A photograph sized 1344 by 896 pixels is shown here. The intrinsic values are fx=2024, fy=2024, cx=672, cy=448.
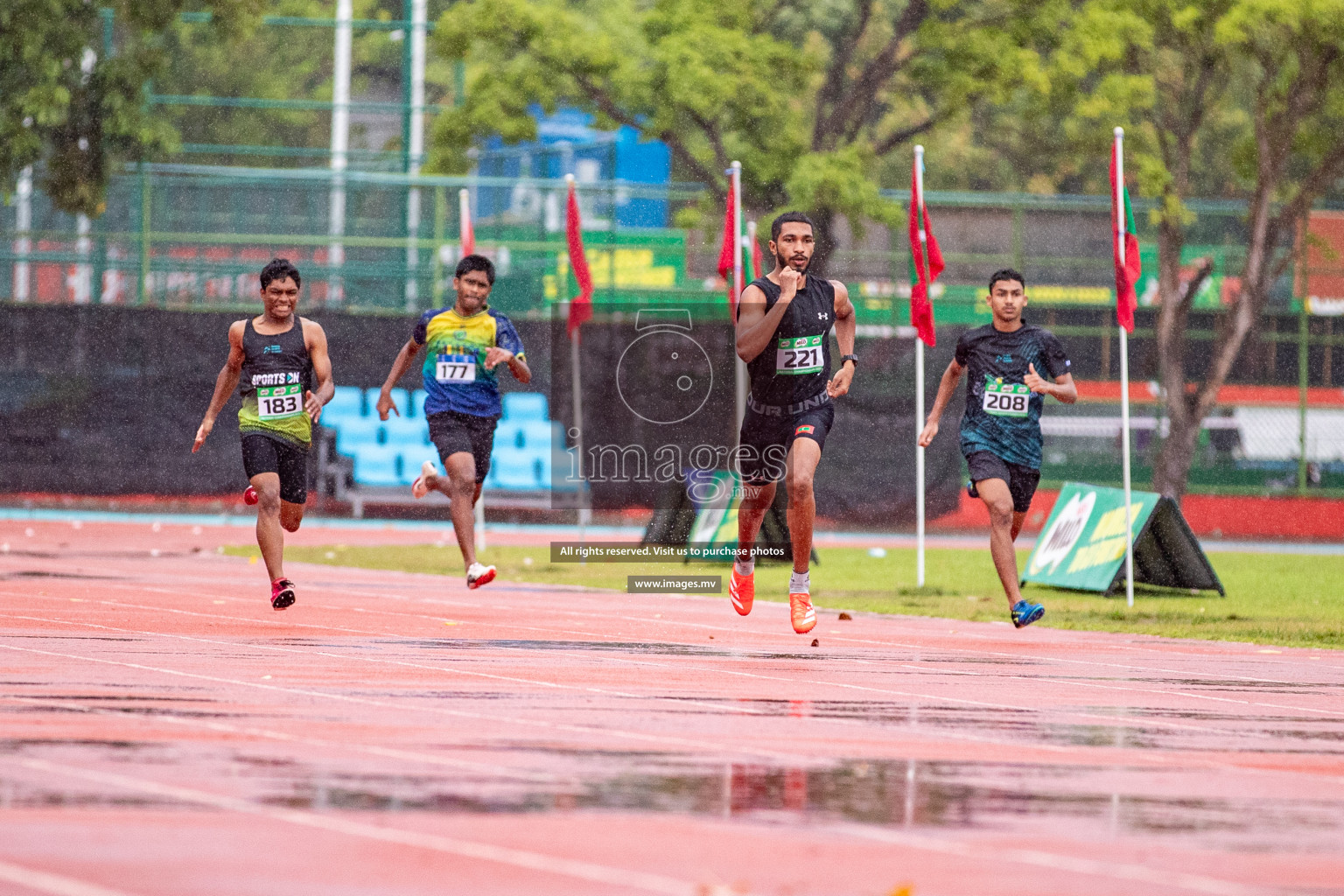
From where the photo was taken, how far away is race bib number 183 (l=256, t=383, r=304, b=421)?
11633 millimetres

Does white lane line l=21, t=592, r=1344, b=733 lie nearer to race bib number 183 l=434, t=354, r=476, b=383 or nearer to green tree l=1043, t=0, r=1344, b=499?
race bib number 183 l=434, t=354, r=476, b=383

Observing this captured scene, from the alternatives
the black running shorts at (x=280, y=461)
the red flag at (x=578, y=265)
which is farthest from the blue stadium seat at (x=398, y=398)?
the black running shorts at (x=280, y=461)

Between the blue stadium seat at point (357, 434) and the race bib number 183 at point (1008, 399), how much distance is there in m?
16.3

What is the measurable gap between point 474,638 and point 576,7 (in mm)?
50608

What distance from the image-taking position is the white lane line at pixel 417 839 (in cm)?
443

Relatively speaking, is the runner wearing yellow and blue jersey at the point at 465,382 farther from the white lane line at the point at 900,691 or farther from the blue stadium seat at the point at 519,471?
the blue stadium seat at the point at 519,471

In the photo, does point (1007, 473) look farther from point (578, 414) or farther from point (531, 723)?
point (578, 414)

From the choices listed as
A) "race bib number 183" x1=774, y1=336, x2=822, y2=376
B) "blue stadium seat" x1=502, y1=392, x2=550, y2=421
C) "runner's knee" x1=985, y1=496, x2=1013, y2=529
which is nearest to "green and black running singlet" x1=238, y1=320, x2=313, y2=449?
"race bib number 183" x1=774, y1=336, x2=822, y2=376

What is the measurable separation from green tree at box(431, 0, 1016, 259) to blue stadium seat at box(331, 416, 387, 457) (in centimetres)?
476

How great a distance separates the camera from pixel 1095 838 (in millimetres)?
5121

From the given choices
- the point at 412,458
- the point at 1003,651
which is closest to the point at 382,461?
the point at 412,458

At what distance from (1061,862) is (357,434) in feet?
75.7

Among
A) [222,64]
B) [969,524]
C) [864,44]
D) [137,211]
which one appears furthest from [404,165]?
[864,44]

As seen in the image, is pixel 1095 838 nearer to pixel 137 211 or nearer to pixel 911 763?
pixel 911 763
